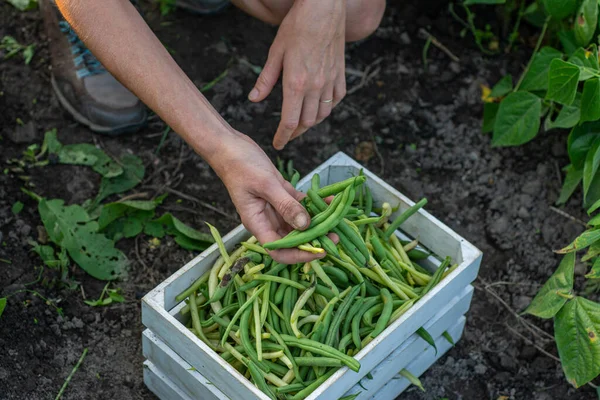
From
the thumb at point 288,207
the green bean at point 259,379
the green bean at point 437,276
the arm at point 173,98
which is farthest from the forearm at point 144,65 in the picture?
the green bean at point 437,276

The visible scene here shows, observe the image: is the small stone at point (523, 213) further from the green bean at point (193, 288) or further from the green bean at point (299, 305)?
the green bean at point (193, 288)

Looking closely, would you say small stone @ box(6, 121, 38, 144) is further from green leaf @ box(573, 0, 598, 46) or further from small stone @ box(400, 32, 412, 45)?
green leaf @ box(573, 0, 598, 46)

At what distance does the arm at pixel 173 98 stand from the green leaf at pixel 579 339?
2.37 ft

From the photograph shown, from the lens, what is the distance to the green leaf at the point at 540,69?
2.75 meters

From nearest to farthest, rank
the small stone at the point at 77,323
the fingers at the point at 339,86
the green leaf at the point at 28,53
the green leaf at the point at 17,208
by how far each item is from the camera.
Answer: the fingers at the point at 339,86
the small stone at the point at 77,323
the green leaf at the point at 17,208
the green leaf at the point at 28,53

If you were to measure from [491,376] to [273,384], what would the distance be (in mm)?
799

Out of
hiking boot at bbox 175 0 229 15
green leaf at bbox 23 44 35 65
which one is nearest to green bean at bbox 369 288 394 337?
hiking boot at bbox 175 0 229 15

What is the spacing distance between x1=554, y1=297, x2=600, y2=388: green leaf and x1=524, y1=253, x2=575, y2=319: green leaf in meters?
0.02

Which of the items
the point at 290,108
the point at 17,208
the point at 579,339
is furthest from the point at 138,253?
the point at 579,339

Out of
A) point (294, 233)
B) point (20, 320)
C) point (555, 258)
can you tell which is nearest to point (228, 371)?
point (294, 233)

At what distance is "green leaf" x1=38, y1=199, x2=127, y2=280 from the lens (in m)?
2.70

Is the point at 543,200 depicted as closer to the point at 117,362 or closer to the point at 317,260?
the point at 317,260

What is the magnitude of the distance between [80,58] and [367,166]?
3.64 feet

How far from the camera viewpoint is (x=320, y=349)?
82.0 inches
